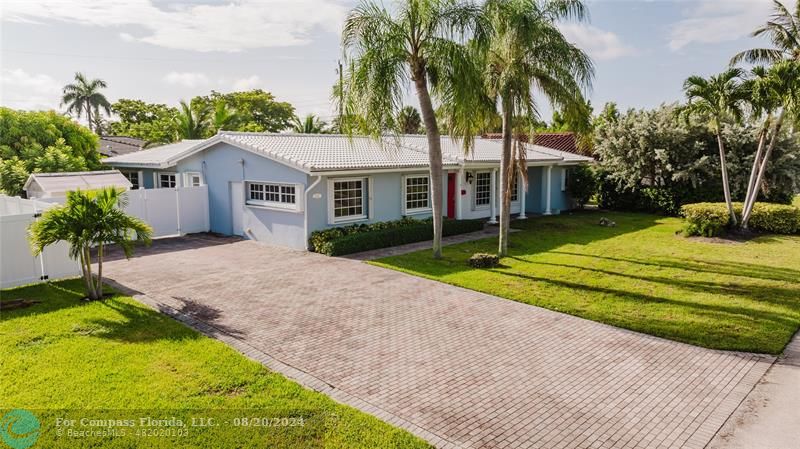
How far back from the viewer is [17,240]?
37.5ft

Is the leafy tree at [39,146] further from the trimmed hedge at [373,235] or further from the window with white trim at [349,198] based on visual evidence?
the trimmed hedge at [373,235]

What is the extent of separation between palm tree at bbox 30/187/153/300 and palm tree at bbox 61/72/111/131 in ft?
187

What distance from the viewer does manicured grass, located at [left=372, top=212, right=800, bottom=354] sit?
9.64 m

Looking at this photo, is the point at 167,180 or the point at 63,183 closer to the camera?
the point at 63,183

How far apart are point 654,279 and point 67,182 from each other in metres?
20.1

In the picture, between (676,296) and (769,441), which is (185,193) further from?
(769,441)

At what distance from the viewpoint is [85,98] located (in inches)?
2303

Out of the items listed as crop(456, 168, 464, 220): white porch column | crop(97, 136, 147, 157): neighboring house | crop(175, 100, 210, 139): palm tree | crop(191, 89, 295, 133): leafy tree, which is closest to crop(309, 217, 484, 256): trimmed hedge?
crop(456, 168, 464, 220): white porch column

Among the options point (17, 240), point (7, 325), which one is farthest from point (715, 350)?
point (17, 240)

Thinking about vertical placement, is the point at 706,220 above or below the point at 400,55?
below

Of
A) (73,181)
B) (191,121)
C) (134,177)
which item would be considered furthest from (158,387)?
(191,121)

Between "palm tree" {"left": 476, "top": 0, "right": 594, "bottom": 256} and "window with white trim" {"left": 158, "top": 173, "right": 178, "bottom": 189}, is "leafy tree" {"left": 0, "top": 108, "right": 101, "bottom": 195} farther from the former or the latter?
"palm tree" {"left": 476, "top": 0, "right": 594, "bottom": 256}

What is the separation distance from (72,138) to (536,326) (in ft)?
82.9

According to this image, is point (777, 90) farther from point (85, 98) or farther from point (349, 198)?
point (85, 98)
